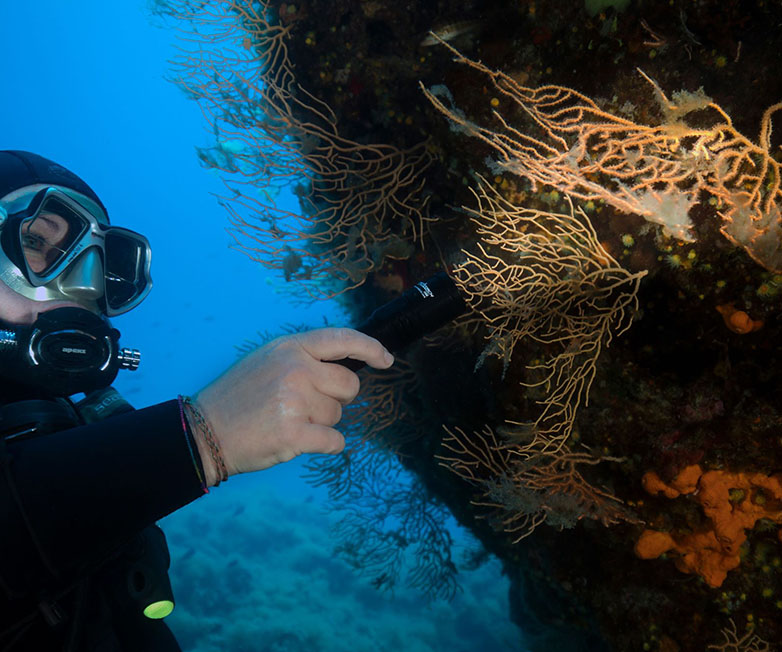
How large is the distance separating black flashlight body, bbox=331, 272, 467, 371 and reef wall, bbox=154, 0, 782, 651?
16.7 inches

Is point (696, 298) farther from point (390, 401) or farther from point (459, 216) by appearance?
point (390, 401)

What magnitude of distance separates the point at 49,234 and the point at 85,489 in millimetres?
2849

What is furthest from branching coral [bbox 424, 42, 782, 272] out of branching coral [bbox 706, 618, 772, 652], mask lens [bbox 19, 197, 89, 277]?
mask lens [bbox 19, 197, 89, 277]

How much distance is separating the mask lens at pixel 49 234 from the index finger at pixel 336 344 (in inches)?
101

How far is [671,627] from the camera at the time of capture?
8.77ft

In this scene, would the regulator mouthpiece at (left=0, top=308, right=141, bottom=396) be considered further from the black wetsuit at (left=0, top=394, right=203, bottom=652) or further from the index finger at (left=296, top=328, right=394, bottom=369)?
the index finger at (left=296, top=328, right=394, bottom=369)

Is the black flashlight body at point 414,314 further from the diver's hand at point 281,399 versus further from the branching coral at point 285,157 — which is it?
the branching coral at point 285,157

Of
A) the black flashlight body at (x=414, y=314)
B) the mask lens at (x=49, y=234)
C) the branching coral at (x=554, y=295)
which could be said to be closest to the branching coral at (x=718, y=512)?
the branching coral at (x=554, y=295)

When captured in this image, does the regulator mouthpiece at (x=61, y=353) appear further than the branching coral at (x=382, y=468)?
No

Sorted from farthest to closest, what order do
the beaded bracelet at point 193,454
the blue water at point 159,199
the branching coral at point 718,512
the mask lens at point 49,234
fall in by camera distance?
the blue water at point 159,199 → the mask lens at point 49,234 → the branching coral at point 718,512 → the beaded bracelet at point 193,454

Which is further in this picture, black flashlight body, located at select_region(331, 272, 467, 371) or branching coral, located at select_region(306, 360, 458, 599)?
branching coral, located at select_region(306, 360, 458, 599)

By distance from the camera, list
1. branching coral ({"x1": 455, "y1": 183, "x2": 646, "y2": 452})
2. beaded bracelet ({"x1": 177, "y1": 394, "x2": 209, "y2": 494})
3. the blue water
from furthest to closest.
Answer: the blue water < branching coral ({"x1": 455, "y1": 183, "x2": 646, "y2": 452}) < beaded bracelet ({"x1": 177, "y1": 394, "x2": 209, "y2": 494})

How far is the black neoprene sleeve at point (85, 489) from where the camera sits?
147 centimetres

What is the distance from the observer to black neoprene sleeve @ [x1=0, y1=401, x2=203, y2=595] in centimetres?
147
